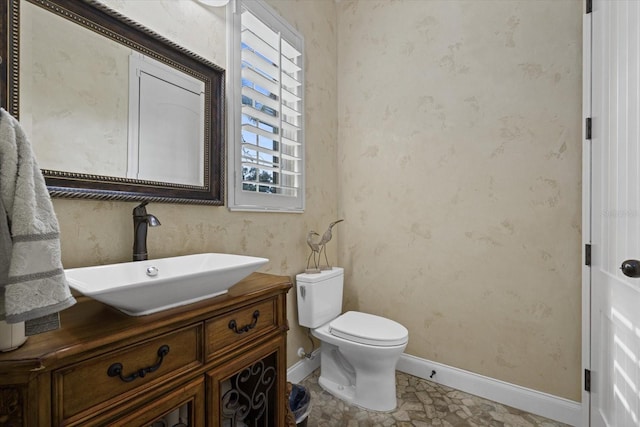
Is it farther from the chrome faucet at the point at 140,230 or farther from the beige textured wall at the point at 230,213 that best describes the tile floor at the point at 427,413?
the chrome faucet at the point at 140,230

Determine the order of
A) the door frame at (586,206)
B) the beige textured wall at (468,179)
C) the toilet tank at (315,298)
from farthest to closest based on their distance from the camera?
1. the toilet tank at (315,298)
2. the beige textured wall at (468,179)
3. the door frame at (586,206)

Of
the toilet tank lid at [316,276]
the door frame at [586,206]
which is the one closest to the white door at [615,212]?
the door frame at [586,206]

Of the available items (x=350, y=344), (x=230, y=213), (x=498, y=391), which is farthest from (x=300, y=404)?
(x=498, y=391)

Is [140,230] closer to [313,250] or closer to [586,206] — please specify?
[313,250]

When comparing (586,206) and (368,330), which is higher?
(586,206)

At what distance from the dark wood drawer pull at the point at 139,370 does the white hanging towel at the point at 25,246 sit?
0.60 ft

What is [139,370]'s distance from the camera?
30.4 inches

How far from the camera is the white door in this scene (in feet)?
3.37

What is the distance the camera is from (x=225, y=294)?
1.03 metres

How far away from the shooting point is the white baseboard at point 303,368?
195cm

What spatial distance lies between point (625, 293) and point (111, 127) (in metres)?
1.99

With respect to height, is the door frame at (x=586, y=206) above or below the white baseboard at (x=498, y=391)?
above

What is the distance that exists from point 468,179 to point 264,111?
1.37 m

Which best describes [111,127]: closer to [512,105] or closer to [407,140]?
[407,140]
